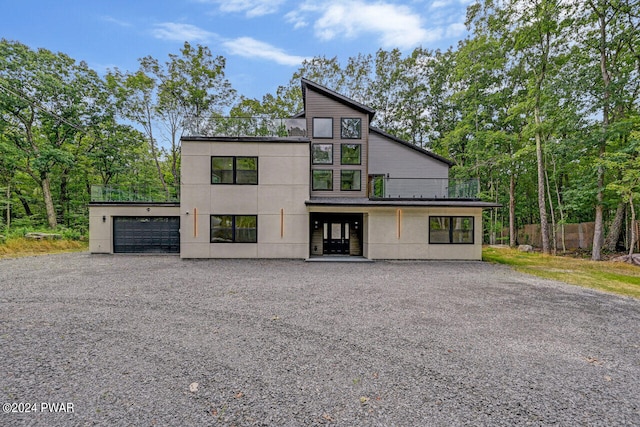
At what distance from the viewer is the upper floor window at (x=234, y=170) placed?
12.0 metres

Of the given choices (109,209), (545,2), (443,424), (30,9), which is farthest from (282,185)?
(545,2)

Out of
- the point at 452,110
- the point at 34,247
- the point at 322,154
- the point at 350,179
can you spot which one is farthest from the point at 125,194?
the point at 452,110

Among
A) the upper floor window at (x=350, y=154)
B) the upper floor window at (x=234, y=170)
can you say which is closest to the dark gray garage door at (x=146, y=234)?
the upper floor window at (x=234, y=170)

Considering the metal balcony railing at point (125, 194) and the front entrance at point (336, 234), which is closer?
the metal balcony railing at point (125, 194)

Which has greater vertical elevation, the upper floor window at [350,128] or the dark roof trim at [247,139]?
the upper floor window at [350,128]

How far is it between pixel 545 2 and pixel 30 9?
1008 inches

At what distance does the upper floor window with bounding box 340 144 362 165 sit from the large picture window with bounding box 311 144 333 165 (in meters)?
0.61

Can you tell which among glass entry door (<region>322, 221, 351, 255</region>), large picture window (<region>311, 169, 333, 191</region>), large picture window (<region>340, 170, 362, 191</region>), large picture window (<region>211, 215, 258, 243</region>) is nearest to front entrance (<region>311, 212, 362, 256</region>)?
glass entry door (<region>322, 221, 351, 255</region>)

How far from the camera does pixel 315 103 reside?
14.0 meters

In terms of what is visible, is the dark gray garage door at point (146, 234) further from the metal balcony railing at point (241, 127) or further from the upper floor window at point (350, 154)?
the upper floor window at point (350, 154)

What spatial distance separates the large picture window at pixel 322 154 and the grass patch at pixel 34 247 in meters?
13.8

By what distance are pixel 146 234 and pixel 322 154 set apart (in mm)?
9567

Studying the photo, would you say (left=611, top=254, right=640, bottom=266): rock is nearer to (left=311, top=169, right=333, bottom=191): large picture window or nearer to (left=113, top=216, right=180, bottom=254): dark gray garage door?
(left=311, top=169, right=333, bottom=191): large picture window

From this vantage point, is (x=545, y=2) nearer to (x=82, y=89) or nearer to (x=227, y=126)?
(x=227, y=126)
